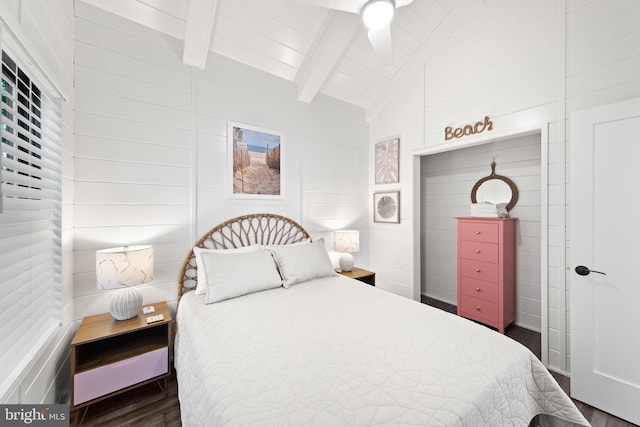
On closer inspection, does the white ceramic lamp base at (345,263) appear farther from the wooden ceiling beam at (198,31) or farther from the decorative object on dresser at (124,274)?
the wooden ceiling beam at (198,31)

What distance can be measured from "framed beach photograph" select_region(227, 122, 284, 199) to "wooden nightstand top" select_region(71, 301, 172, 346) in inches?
49.4

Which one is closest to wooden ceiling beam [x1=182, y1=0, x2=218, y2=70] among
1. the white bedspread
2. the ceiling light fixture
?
the ceiling light fixture

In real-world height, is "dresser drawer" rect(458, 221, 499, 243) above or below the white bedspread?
above

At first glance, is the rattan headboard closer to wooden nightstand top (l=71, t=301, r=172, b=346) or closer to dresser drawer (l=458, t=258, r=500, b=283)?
wooden nightstand top (l=71, t=301, r=172, b=346)

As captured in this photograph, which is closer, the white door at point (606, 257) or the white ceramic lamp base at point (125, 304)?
the white door at point (606, 257)

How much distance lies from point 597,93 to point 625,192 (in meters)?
0.81

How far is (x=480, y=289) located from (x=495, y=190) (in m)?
1.20

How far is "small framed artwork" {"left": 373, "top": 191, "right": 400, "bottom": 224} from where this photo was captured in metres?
3.42

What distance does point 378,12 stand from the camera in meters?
1.63

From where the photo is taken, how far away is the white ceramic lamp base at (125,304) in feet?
6.02

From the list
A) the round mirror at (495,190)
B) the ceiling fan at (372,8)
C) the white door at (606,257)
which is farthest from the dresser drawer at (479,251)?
the ceiling fan at (372,8)

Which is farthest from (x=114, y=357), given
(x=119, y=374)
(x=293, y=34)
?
(x=293, y=34)

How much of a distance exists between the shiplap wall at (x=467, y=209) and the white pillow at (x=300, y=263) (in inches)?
80.4

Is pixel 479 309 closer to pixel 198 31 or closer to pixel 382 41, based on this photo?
pixel 382 41
